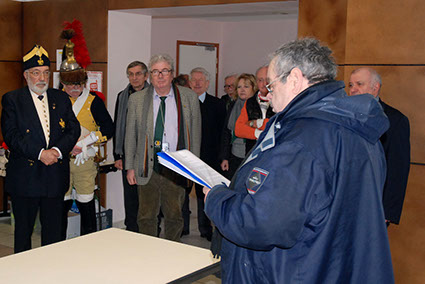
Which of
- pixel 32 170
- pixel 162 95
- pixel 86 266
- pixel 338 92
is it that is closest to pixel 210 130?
pixel 162 95

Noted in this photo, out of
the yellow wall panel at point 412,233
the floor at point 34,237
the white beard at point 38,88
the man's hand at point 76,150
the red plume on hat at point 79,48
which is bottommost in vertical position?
the floor at point 34,237

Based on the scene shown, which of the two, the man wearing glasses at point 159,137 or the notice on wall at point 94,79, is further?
the notice on wall at point 94,79

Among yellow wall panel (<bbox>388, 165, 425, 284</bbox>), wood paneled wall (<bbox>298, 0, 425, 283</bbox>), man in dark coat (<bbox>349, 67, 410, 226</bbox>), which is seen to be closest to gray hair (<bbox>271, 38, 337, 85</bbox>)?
man in dark coat (<bbox>349, 67, 410, 226</bbox>)

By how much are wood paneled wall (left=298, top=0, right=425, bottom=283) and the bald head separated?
0.31m

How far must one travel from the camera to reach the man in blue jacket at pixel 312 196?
1.43m

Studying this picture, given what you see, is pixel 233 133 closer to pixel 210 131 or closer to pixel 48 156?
pixel 210 131

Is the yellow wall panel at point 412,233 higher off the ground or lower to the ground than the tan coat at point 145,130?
lower

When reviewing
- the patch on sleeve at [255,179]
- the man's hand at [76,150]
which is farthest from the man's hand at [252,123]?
the patch on sleeve at [255,179]

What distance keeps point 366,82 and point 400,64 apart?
43 centimetres

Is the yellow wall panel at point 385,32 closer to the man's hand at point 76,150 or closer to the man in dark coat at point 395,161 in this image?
the man in dark coat at point 395,161

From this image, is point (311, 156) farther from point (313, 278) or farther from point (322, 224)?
point (313, 278)

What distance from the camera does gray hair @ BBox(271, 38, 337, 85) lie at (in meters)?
1.59

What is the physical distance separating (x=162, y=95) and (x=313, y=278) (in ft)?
9.06

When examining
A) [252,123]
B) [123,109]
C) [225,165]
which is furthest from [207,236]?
[252,123]
